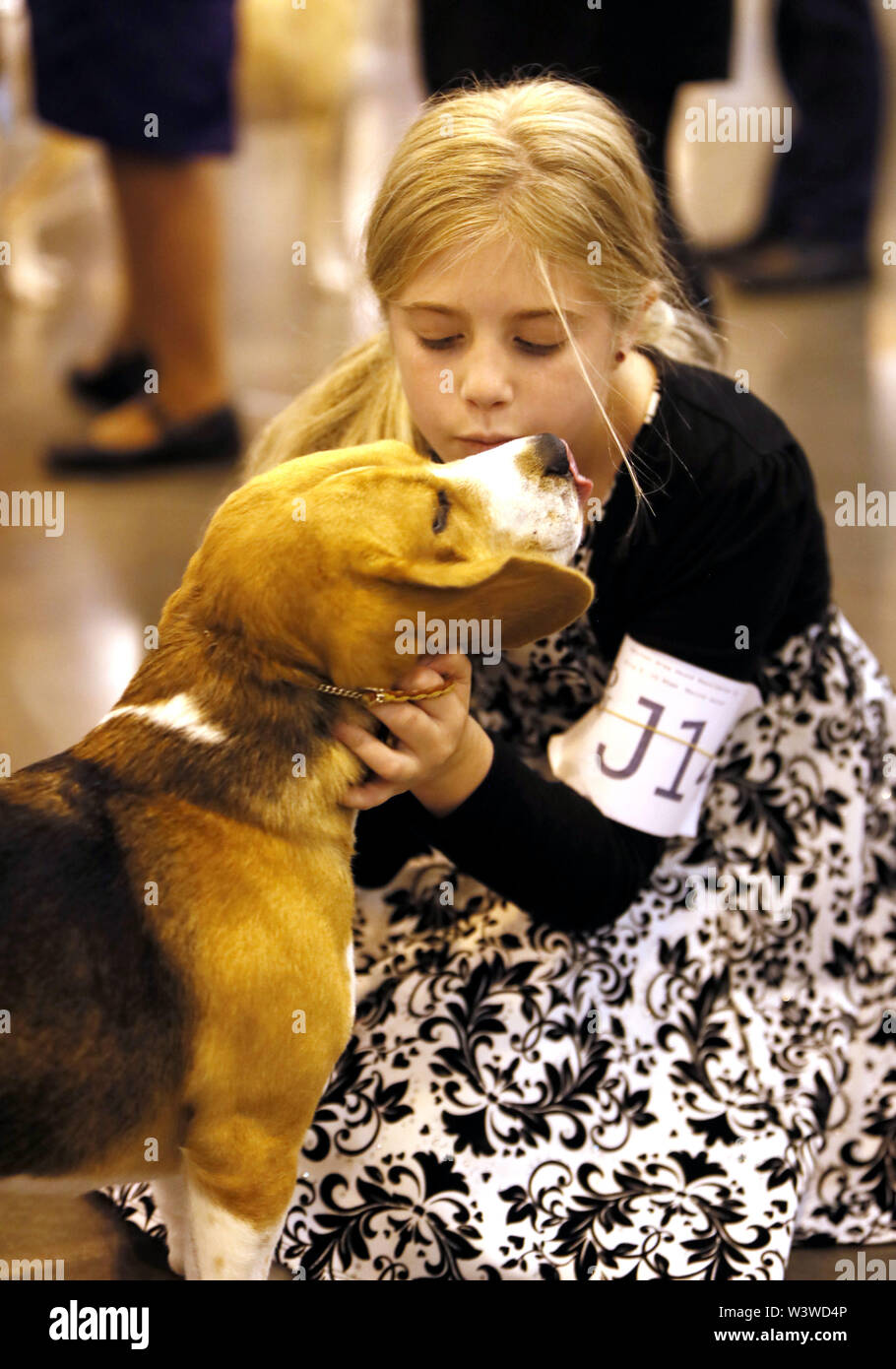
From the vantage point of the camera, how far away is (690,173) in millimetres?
5574

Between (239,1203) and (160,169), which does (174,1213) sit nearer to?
(239,1203)

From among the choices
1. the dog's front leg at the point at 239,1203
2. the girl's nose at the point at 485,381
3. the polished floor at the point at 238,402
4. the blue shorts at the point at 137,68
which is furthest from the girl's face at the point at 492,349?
the blue shorts at the point at 137,68

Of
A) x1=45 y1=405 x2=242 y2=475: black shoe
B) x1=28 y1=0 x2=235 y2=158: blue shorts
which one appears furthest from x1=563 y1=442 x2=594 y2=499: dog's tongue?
x1=45 y1=405 x2=242 y2=475: black shoe

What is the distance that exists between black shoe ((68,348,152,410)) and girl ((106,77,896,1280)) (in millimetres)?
2546

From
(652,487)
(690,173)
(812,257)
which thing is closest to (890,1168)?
(652,487)

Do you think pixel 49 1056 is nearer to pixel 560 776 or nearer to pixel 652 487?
pixel 560 776

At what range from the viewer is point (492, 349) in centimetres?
136

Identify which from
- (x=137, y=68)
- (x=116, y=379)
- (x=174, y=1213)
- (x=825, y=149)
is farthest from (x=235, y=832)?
(x=825, y=149)

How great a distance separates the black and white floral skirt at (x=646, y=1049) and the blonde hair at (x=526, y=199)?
39cm

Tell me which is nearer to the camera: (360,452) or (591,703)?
(360,452)

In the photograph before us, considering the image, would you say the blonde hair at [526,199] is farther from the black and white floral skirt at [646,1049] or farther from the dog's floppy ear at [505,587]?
the black and white floral skirt at [646,1049]

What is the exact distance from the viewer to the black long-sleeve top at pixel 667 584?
146 cm

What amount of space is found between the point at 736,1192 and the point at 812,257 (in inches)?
164
